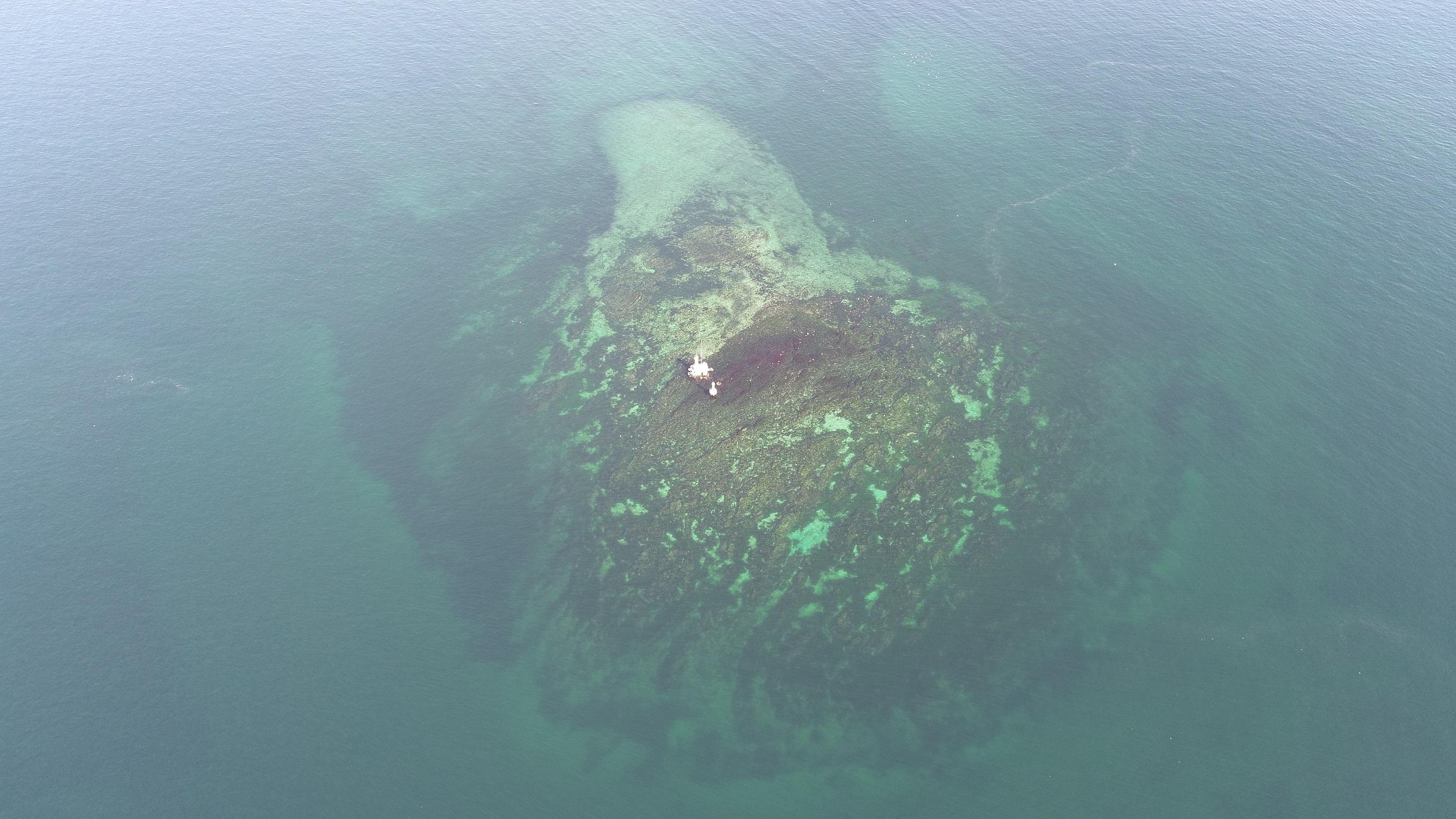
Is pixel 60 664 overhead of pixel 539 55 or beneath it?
beneath

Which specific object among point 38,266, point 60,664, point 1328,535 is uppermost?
point 1328,535

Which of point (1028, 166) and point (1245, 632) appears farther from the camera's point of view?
point (1028, 166)

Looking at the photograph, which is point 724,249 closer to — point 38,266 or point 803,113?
point 803,113

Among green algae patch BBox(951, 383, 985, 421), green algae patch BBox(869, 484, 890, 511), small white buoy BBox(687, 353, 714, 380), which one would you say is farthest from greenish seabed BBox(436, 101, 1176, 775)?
small white buoy BBox(687, 353, 714, 380)

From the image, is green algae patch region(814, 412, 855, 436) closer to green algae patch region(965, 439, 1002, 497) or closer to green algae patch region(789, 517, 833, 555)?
green algae patch region(789, 517, 833, 555)

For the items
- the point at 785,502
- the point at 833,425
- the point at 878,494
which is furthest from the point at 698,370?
the point at 878,494

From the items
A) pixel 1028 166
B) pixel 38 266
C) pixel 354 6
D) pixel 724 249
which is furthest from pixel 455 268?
pixel 354 6

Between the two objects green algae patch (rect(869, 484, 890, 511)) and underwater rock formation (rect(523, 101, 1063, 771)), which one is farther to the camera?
green algae patch (rect(869, 484, 890, 511))
